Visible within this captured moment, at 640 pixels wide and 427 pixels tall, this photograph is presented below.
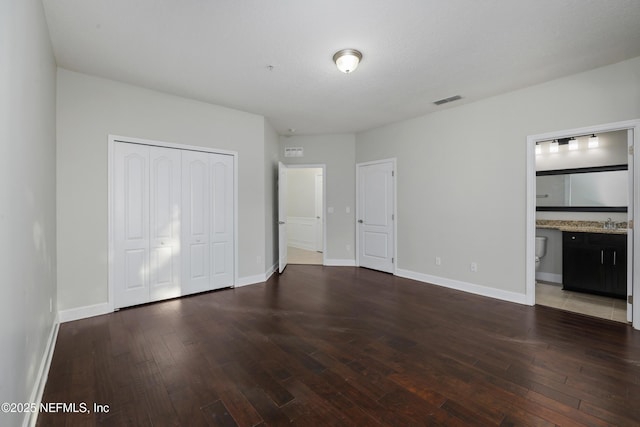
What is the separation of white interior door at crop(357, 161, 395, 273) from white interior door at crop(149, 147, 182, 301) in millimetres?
3429

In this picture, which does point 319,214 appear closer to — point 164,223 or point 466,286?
point 466,286

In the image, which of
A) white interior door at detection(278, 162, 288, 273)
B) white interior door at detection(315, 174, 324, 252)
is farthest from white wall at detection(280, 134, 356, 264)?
white interior door at detection(315, 174, 324, 252)

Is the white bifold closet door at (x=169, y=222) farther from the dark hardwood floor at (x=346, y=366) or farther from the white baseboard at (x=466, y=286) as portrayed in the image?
the white baseboard at (x=466, y=286)

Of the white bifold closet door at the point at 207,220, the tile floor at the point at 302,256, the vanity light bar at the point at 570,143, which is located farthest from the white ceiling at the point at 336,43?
the tile floor at the point at 302,256

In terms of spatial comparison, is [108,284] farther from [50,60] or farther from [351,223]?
[351,223]

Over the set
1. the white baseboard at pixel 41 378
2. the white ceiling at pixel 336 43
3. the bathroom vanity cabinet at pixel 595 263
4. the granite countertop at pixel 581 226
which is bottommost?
the white baseboard at pixel 41 378

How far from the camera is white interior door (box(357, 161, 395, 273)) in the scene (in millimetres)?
5305

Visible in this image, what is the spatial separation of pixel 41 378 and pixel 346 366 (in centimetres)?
222

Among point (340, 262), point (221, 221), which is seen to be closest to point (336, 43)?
point (221, 221)

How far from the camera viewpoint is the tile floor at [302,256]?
6.53 metres

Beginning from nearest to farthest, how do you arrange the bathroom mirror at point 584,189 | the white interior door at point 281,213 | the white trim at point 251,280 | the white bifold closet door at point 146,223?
the white bifold closet door at point 146,223, the bathroom mirror at point 584,189, the white trim at point 251,280, the white interior door at point 281,213

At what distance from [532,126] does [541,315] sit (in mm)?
2336

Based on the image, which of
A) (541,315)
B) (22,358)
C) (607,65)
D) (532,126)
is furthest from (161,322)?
(607,65)

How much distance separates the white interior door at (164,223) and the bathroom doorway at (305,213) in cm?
379
